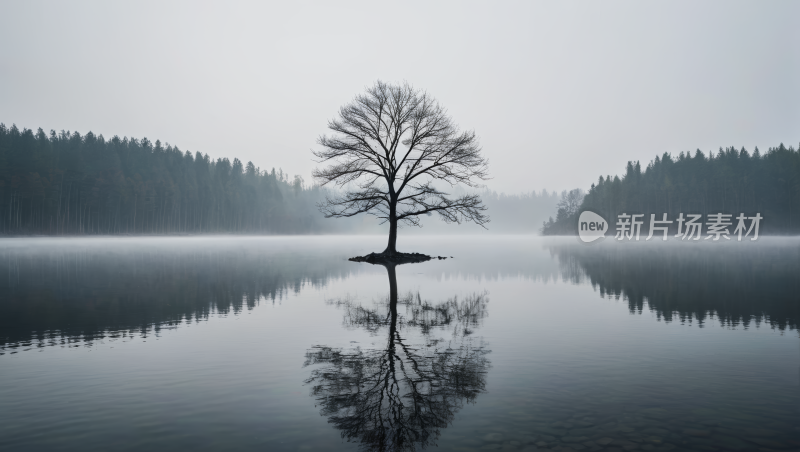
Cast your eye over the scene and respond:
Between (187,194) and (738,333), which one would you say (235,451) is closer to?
(738,333)

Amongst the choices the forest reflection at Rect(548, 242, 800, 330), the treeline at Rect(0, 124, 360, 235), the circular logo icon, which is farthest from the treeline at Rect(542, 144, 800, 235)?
the treeline at Rect(0, 124, 360, 235)

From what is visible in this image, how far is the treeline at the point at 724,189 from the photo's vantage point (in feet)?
400

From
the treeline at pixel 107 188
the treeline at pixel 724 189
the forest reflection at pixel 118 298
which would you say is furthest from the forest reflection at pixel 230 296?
the treeline at pixel 724 189

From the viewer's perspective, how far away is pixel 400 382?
7.59 meters

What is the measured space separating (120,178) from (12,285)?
103716 millimetres

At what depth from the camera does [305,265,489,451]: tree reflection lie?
5824 mm

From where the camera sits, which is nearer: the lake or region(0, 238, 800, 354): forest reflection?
the lake

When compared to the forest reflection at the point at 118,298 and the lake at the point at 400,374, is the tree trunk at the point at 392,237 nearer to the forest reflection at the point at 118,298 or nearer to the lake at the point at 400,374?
the forest reflection at the point at 118,298

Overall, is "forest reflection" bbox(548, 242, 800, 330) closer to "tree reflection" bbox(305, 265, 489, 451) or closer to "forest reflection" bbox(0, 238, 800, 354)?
"forest reflection" bbox(0, 238, 800, 354)

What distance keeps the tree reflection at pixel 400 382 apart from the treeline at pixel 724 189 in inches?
5398

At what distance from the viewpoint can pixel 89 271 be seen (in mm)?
29516

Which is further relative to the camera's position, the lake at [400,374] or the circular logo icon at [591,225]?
the circular logo icon at [591,225]

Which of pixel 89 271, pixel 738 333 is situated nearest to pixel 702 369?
pixel 738 333

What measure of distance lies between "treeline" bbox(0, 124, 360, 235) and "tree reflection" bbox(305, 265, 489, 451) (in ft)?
369
